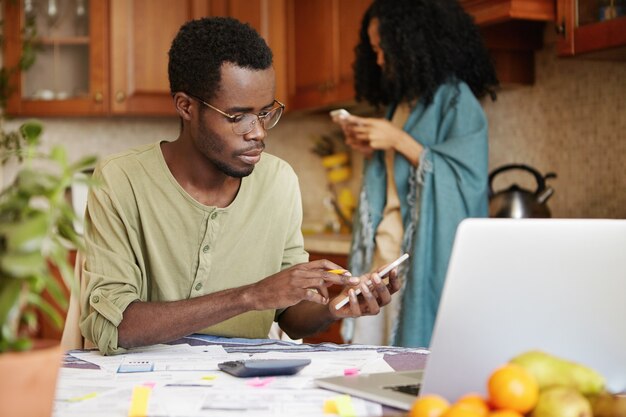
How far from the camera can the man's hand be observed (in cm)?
145

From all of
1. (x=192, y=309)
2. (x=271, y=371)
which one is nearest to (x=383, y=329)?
(x=192, y=309)

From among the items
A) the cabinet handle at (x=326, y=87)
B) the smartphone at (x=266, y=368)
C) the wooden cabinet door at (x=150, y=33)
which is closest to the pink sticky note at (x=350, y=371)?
the smartphone at (x=266, y=368)

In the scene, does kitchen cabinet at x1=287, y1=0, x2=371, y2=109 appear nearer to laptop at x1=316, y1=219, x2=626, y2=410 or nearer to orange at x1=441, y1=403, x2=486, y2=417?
laptop at x1=316, y1=219, x2=626, y2=410

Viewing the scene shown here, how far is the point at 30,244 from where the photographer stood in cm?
79

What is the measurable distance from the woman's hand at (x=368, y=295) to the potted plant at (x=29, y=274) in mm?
690

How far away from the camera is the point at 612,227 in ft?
3.18

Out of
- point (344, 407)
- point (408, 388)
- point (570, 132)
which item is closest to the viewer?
point (344, 407)

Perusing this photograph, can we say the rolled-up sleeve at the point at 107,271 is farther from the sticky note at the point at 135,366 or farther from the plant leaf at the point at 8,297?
the plant leaf at the point at 8,297

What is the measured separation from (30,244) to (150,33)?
3.50 m

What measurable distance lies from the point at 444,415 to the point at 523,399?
3.5 inches

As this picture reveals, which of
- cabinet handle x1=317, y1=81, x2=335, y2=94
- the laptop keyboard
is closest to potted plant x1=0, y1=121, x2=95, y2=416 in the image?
the laptop keyboard

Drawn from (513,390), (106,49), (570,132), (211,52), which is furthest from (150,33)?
(513,390)

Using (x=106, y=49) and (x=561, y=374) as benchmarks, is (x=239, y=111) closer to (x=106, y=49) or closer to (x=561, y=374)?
(x=561, y=374)

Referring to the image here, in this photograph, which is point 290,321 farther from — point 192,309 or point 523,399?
point 523,399
